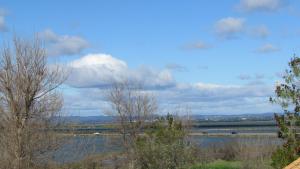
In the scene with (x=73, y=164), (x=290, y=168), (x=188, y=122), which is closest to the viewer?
(x=290, y=168)

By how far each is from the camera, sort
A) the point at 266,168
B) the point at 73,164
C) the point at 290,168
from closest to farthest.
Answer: the point at 290,168, the point at 73,164, the point at 266,168

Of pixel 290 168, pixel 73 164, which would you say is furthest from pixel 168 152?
pixel 290 168

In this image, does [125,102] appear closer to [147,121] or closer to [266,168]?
[147,121]

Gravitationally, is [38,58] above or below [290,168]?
above

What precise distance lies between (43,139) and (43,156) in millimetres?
749

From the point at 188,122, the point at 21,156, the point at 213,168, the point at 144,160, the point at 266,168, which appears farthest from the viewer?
the point at 188,122

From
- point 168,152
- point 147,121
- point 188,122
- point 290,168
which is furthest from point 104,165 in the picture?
point 290,168

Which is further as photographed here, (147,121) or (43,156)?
(147,121)

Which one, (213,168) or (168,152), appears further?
(213,168)

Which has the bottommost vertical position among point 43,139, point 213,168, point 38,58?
point 213,168

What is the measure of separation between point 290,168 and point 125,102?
3469cm

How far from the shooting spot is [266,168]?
108 feet

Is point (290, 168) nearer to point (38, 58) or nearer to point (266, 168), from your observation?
point (38, 58)

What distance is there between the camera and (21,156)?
1995 centimetres
